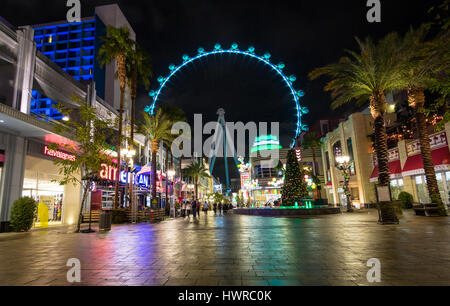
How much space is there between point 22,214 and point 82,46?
49.8 m

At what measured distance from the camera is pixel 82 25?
5600 cm

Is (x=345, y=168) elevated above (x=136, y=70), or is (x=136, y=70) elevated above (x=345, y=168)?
(x=136, y=70)

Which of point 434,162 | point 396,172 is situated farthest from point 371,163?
point 434,162

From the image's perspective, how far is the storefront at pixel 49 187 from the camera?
1817 cm

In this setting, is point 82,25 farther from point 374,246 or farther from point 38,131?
point 374,246

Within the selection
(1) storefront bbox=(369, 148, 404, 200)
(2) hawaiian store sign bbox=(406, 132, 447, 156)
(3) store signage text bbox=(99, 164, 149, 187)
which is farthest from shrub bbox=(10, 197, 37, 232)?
(1) storefront bbox=(369, 148, 404, 200)

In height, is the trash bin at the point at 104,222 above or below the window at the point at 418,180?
below

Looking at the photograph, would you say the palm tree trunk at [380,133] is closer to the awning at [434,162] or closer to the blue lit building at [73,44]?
the awning at [434,162]

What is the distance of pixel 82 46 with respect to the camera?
178 ft

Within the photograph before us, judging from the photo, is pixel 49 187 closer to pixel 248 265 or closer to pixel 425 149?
pixel 248 265

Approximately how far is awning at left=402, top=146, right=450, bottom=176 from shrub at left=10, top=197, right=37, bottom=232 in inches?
1208

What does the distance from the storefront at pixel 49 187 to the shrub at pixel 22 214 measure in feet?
6.23

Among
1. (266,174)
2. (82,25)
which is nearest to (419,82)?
(82,25)

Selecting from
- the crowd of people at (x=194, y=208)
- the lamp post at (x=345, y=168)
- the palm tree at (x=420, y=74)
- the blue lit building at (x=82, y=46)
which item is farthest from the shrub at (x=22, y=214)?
the blue lit building at (x=82, y=46)
